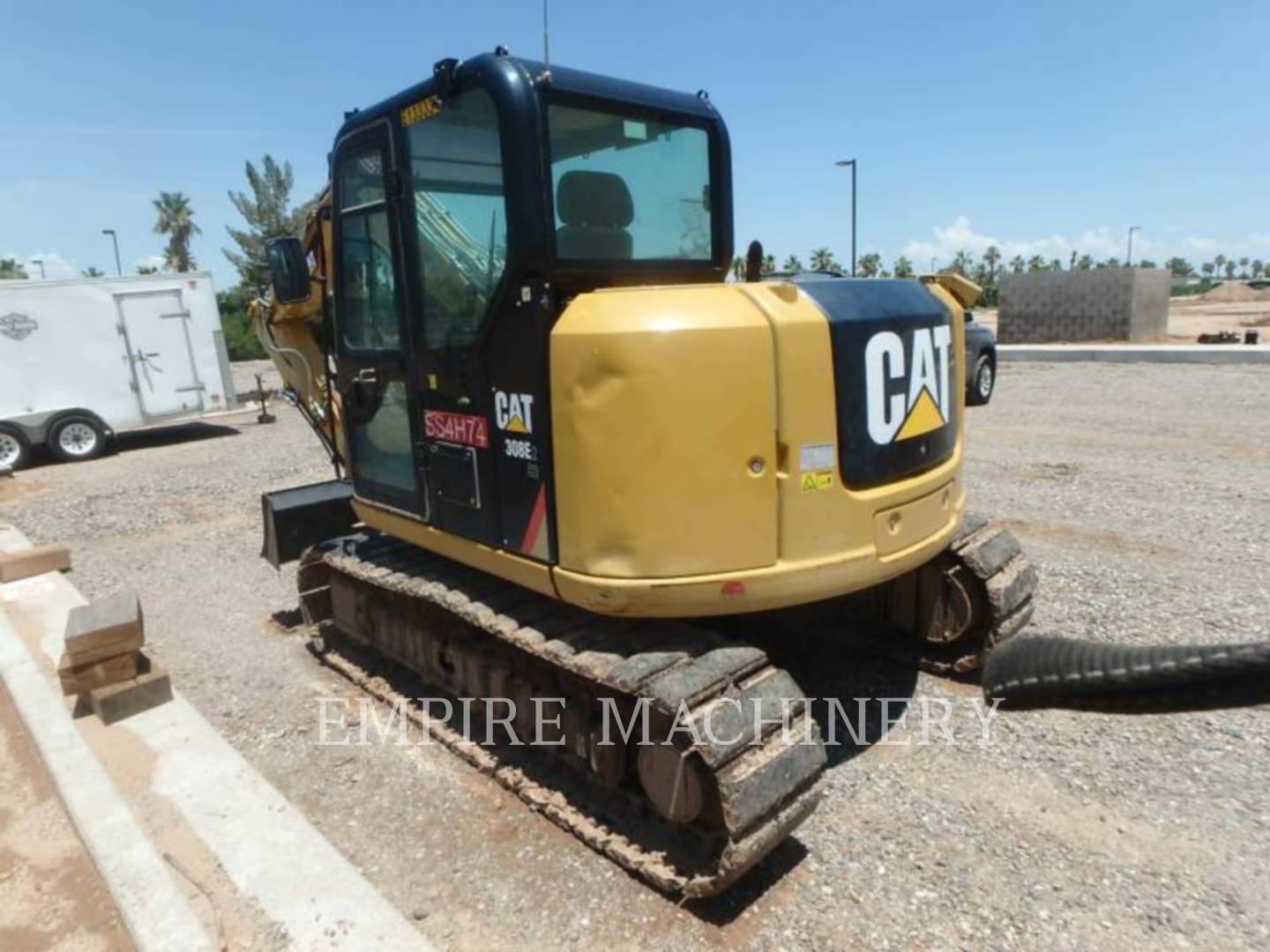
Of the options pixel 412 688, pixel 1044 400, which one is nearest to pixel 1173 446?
pixel 1044 400

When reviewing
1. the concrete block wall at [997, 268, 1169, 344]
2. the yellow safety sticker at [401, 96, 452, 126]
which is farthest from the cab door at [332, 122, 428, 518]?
the concrete block wall at [997, 268, 1169, 344]

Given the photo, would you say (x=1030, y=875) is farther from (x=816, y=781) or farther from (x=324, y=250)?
(x=324, y=250)

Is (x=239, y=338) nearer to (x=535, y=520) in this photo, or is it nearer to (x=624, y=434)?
(x=535, y=520)

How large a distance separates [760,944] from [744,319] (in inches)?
86.6

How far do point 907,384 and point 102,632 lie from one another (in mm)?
4407

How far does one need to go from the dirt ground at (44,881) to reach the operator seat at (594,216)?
3.11 meters

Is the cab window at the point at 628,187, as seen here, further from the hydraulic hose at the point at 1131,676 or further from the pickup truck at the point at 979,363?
the pickup truck at the point at 979,363

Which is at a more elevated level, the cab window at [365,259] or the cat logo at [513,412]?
the cab window at [365,259]

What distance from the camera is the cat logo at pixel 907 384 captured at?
3418 millimetres

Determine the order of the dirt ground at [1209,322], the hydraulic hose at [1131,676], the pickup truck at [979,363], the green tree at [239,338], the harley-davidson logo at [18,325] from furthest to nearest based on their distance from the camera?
the green tree at [239,338] < the dirt ground at [1209,322] < the pickup truck at [979,363] < the harley-davidson logo at [18,325] < the hydraulic hose at [1131,676]

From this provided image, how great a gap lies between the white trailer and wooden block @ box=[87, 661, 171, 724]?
429 inches

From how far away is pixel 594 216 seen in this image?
3588 mm

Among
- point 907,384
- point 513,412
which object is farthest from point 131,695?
point 907,384
